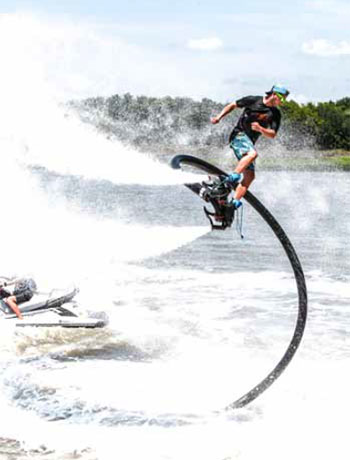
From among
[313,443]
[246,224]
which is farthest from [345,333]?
[246,224]

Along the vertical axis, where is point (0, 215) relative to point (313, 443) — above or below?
above

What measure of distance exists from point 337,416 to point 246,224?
33.2 metres

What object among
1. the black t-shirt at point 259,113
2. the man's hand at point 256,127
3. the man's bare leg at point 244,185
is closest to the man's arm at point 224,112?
the black t-shirt at point 259,113

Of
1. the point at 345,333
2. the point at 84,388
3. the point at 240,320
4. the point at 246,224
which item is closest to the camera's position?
the point at 84,388

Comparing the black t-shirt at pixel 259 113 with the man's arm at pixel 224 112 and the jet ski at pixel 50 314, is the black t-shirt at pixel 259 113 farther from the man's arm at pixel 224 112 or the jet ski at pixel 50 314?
the jet ski at pixel 50 314

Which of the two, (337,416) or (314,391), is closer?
(337,416)

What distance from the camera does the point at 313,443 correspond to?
45.8 ft

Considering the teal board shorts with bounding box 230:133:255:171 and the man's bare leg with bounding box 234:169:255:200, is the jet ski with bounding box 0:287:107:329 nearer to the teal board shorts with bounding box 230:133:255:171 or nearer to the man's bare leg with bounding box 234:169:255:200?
the man's bare leg with bounding box 234:169:255:200

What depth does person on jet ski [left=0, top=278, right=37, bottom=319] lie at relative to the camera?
64.7 ft

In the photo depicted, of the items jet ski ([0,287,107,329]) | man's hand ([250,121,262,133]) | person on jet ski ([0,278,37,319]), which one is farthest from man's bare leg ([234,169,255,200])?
person on jet ski ([0,278,37,319])

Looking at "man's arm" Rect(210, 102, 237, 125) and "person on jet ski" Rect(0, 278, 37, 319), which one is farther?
"person on jet ski" Rect(0, 278, 37, 319)

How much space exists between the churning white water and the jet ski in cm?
41

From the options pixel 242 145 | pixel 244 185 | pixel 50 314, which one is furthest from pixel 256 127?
pixel 50 314

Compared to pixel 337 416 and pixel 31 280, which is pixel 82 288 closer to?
pixel 31 280
